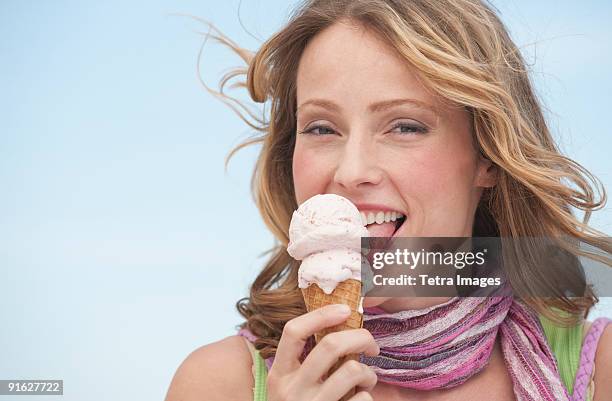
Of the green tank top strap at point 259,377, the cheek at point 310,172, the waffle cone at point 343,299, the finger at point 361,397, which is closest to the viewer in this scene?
the finger at point 361,397

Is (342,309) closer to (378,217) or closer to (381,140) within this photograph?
(378,217)

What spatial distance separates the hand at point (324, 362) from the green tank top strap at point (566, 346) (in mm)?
1049

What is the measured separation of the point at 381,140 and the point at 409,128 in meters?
0.11

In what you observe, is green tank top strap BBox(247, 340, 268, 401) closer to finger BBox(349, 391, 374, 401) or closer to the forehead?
finger BBox(349, 391, 374, 401)

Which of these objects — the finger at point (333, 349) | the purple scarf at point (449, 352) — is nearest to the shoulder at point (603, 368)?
the purple scarf at point (449, 352)

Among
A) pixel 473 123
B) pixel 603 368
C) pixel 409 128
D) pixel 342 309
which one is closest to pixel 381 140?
pixel 409 128

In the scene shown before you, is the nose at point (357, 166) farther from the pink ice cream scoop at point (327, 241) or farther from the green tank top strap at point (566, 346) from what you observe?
the green tank top strap at point (566, 346)

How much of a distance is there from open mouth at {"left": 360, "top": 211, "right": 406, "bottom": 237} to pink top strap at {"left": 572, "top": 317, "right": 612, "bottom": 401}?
83 cm

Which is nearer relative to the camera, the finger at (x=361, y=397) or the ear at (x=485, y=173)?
the finger at (x=361, y=397)

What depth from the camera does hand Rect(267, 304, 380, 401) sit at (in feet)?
6.56

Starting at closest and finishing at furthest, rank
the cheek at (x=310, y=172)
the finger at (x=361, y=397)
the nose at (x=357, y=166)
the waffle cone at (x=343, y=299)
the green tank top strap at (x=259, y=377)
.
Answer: the finger at (x=361, y=397) < the waffle cone at (x=343, y=299) < the nose at (x=357, y=166) < the cheek at (x=310, y=172) < the green tank top strap at (x=259, y=377)

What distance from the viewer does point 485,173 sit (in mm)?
2854

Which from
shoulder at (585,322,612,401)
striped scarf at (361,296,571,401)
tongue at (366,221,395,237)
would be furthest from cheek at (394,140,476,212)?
shoulder at (585,322,612,401)

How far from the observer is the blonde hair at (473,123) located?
8.66 ft
